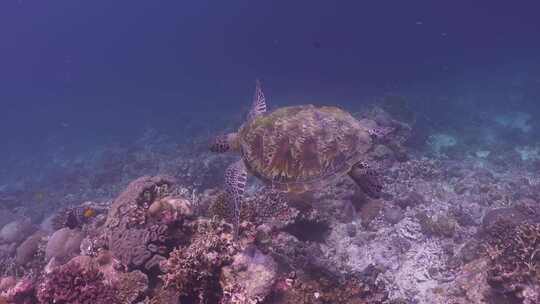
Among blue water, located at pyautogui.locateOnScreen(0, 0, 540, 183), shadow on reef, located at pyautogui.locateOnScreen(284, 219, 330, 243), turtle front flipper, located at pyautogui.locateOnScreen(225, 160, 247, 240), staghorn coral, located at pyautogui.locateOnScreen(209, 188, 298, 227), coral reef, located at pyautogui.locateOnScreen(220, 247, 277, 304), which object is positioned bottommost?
blue water, located at pyautogui.locateOnScreen(0, 0, 540, 183)

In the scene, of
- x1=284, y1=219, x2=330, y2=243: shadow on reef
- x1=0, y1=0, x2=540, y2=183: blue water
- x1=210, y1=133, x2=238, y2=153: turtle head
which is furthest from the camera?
x1=0, y1=0, x2=540, y2=183: blue water

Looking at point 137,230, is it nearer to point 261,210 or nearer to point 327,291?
point 261,210

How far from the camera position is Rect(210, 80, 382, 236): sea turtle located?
19.7 feet

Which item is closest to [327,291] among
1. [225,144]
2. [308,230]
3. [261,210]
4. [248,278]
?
[248,278]

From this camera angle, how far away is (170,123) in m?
32.2

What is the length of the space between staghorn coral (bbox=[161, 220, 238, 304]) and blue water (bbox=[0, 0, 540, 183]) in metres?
17.6

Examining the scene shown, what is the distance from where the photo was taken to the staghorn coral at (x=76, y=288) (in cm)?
413

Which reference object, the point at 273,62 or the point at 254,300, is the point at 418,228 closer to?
the point at 254,300

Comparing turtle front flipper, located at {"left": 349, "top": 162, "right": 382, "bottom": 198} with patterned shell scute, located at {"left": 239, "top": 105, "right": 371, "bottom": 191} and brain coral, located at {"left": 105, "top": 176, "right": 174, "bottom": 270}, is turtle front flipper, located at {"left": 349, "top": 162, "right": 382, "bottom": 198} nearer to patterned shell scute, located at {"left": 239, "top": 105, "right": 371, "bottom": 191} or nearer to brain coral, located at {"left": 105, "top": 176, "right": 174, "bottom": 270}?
patterned shell scute, located at {"left": 239, "top": 105, "right": 371, "bottom": 191}

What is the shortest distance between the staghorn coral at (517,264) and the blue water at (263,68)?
17.6 metres

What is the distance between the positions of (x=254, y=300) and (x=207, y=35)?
82739mm

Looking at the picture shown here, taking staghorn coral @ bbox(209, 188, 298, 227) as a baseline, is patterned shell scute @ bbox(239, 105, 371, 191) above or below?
above

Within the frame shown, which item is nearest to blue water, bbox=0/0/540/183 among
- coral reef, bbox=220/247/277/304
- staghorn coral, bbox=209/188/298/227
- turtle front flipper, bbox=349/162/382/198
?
staghorn coral, bbox=209/188/298/227

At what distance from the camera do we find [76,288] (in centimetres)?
423
